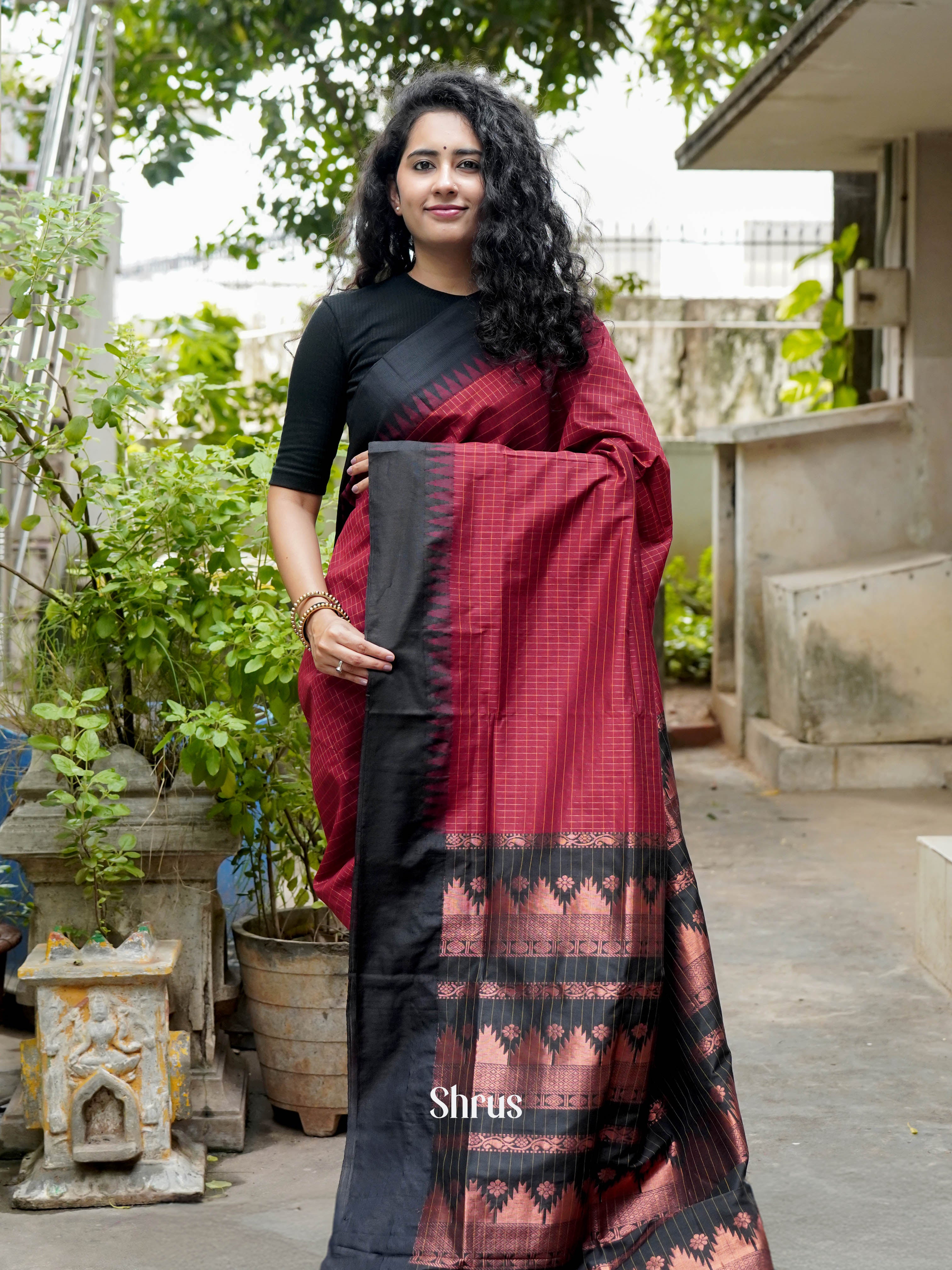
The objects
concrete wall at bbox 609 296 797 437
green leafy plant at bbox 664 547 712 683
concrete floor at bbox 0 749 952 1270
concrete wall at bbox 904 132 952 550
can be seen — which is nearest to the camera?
concrete floor at bbox 0 749 952 1270

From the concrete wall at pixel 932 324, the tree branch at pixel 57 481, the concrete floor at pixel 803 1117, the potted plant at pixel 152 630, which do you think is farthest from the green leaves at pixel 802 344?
the tree branch at pixel 57 481

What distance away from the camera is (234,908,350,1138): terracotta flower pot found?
2816 mm

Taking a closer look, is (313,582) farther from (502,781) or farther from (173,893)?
(173,893)

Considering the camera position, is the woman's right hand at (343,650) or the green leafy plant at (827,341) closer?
the woman's right hand at (343,650)

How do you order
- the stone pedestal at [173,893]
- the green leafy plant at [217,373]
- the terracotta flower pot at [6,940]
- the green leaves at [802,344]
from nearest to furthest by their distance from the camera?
the stone pedestal at [173,893]
the terracotta flower pot at [6,940]
the green leafy plant at [217,373]
the green leaves at [802,344]

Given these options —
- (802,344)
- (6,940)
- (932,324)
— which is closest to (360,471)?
(6,940)

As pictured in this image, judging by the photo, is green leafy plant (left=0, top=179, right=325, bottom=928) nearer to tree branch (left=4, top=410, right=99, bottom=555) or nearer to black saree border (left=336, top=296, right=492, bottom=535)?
tree branch (left=4, top=410, right=99, bottom=555)

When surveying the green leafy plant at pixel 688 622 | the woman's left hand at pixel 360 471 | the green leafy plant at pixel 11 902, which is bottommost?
the green leafy plant at pixel 11 902

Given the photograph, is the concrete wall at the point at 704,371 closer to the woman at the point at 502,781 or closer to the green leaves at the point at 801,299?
the green leaves at the point at 801,299

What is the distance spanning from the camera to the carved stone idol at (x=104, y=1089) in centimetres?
250

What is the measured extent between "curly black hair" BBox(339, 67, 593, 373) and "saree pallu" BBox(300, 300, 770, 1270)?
0.06m

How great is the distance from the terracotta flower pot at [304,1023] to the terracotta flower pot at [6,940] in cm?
47

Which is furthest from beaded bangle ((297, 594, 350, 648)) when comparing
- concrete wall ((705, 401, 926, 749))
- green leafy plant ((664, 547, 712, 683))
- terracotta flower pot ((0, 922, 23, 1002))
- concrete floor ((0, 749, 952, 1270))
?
green leafy plant ((664, 547, 712, 683))

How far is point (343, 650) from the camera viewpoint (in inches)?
80.6
